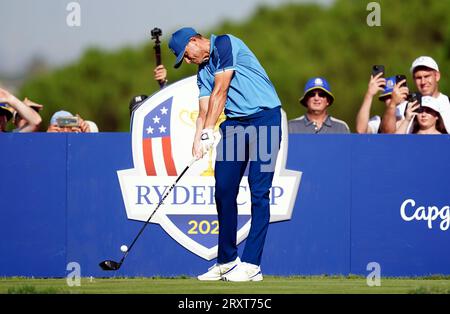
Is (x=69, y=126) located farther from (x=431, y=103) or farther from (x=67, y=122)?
(x=431, y=103)

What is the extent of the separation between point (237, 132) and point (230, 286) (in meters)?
1.49

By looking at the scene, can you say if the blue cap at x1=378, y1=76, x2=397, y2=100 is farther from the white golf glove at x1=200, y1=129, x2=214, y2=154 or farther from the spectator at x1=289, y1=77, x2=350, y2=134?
the white golf glove at x1=200, y1=129, x2=214, y2=154

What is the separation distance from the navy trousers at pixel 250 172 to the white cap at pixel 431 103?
2.22 metres

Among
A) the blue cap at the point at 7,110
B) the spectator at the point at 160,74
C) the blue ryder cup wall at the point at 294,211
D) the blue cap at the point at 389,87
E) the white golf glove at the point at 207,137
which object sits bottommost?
the blue ryder cup wall at the point at 294,211

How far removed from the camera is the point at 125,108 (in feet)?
137

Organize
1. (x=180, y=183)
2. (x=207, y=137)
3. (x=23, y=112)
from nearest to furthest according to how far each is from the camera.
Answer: (x=207, y=137) < (x=180, y=183) < (x=23, y=112)

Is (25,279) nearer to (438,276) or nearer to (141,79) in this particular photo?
(438,276)

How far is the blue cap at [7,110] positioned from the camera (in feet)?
44.8

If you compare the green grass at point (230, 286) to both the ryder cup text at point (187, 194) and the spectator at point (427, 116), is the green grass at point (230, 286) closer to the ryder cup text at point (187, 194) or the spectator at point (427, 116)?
the ryder cup text at point (187, 194)

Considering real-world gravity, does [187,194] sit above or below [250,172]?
below

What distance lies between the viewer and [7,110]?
13.7m

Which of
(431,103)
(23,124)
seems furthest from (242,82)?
(23,124)

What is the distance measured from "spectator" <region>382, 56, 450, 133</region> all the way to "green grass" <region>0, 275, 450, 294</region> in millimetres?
1770

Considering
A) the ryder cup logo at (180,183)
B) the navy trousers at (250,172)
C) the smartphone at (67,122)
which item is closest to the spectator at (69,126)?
the smartphone at (67,122)
